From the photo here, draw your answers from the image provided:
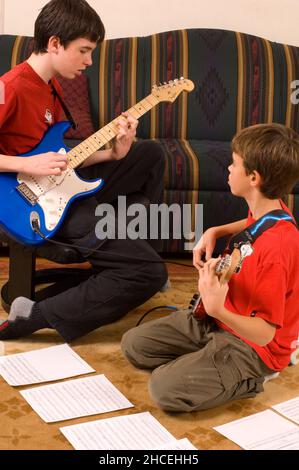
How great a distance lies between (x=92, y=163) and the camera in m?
2.16

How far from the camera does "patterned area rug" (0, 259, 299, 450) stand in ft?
4.80

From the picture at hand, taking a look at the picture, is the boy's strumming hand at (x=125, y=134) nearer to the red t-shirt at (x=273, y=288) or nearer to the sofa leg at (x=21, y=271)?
the sofa leg at (x=21, y=271)

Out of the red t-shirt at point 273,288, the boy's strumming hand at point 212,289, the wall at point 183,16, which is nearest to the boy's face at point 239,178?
the red t-shirt at point 273,288

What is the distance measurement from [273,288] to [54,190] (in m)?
0.77

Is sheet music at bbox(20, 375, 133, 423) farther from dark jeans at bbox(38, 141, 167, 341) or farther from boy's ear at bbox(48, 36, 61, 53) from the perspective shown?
boy's ear at bbox(48, 36, 61, 53)

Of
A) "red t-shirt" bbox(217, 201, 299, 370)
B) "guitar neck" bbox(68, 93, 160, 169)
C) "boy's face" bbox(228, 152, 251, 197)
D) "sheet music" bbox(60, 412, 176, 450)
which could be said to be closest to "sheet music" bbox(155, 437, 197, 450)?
"sheet music" bbox(60, 412, 176, 450)

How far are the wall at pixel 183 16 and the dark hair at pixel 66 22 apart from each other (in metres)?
1.34

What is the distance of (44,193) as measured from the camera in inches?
76.0

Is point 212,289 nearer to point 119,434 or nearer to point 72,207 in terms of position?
point 119,434

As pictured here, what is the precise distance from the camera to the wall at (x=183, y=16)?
3209mm

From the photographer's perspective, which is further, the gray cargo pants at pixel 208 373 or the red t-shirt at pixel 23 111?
the red t-shirt at pixel 23 111

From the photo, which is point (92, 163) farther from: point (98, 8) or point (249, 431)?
point (98, 8)

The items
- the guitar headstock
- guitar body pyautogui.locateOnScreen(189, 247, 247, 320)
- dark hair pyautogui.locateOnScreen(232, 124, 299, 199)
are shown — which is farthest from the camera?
the guitar headstock

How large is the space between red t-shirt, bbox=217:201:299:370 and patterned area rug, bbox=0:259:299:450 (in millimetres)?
139
